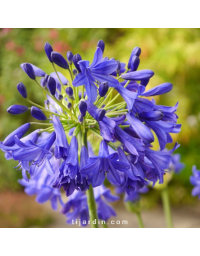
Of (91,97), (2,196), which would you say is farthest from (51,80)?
(2,196)

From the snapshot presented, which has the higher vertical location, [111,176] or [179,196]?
[179,196]

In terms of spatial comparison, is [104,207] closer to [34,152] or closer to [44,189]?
[44,189]

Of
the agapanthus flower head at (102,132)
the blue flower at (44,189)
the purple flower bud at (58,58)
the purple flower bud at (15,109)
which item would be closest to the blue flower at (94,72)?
the agapanthus flower head at (102,132)

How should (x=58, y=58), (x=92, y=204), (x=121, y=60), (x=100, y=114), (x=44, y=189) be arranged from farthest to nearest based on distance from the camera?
(x=121, y=60) → (x=44, y=189) → (x=92, y=204) → (x=58, y=58) → (x=100, y=114)

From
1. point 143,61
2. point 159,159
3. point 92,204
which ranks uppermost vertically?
point 143,61

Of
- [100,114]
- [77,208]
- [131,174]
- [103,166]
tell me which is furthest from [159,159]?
[77,208]

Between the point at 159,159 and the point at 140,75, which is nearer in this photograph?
the point at 140,75

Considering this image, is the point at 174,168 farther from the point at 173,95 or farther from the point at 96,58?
the point at 173,95

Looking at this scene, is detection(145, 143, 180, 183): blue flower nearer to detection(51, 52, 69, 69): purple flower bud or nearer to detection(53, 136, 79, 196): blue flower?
detection(53, 136, 79, 196): blue flower
